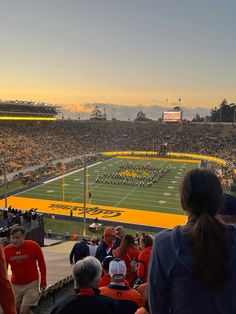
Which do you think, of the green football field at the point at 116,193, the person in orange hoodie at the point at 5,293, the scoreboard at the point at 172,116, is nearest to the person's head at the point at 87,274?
the person in orange hoodie at the point at 5,293

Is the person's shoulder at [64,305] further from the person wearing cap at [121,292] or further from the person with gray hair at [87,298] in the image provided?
the person wearing cap at [121,292]

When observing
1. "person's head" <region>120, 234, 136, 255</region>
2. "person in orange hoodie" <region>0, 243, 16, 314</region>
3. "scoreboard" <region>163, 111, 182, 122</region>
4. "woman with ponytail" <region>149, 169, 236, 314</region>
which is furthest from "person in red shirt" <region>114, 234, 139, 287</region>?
"scoreboard" <region>163, 111, 182, 122</region>

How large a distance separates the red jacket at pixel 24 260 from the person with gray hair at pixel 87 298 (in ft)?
8.17

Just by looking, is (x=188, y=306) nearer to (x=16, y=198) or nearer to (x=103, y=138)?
(x=16, y=198)

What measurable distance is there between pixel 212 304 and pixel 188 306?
10cm

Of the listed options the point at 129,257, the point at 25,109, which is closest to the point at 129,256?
the point at 129,257

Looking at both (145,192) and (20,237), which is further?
(145,192)

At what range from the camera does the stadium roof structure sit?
65.1 metres

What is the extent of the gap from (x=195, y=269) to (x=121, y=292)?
1.60 metres

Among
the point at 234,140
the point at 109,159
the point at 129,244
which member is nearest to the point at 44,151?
the point at 109,159

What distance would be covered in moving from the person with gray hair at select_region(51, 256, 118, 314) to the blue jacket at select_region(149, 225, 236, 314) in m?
0.55

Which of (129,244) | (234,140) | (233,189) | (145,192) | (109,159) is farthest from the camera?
(234,140)

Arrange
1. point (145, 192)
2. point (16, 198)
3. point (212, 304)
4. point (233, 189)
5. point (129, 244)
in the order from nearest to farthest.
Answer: point (212, 304) < point (129, 244) < point (233, 189) < point (16, 198) < point (145, 192)

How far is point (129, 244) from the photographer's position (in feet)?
16.8
